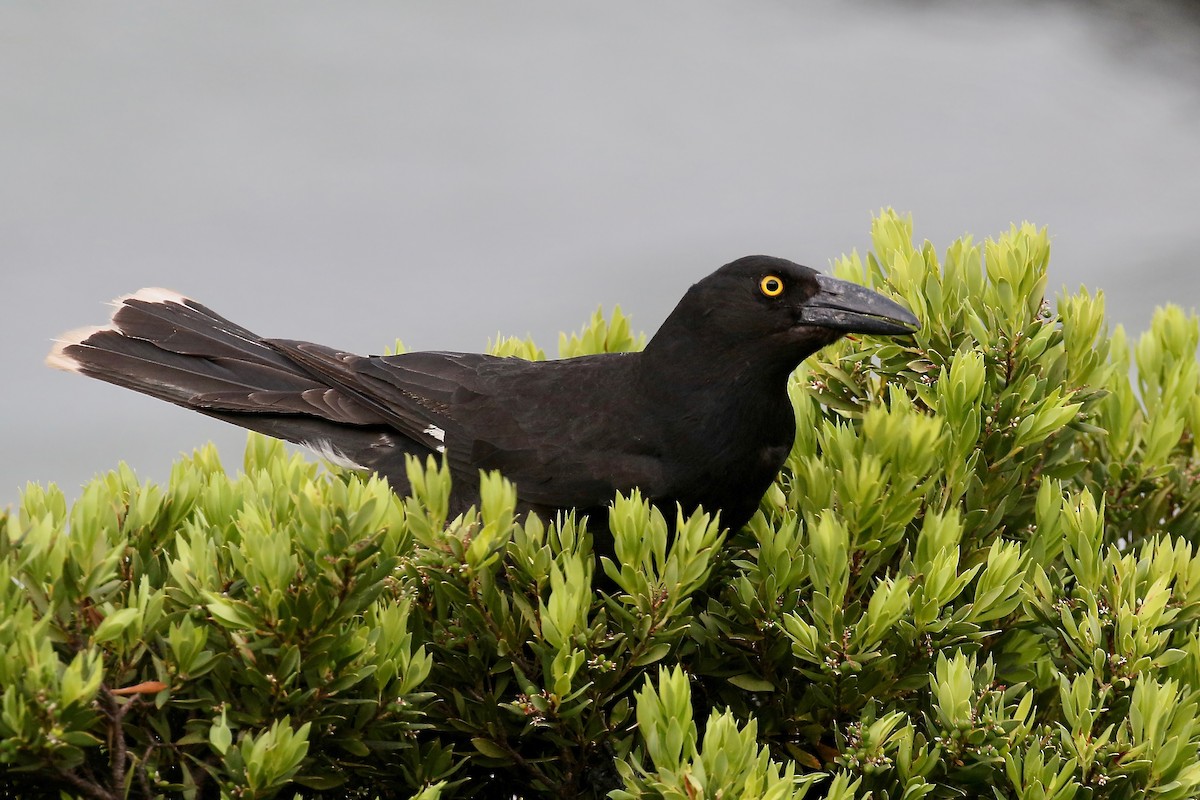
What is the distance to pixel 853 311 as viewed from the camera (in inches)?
147

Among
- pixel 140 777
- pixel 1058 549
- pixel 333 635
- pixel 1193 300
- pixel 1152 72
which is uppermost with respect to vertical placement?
pixel 1152 72

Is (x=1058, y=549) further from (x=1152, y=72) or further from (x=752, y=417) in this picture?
(x=1152, y=72)

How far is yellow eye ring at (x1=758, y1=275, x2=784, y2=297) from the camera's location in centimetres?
397

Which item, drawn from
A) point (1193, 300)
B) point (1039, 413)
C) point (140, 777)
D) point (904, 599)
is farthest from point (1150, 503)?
point (1193, 300)

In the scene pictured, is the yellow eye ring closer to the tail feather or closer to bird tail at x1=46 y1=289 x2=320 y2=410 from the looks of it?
the tail feather

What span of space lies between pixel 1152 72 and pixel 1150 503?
7.11 meters

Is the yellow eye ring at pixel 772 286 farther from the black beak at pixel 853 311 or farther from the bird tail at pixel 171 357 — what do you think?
the bird tail at pixel 171 357

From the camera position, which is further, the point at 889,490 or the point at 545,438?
the point at 545,438

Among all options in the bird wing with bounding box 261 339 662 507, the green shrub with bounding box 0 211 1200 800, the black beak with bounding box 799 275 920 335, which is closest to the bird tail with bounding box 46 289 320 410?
the bird wing with bounding box 261 339 662 507

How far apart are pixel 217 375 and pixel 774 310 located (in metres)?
1.98

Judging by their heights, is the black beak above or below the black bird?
above

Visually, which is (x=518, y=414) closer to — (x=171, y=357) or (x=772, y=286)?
(x=772, y=286)

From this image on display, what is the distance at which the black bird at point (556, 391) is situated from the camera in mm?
3838

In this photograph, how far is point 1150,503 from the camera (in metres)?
3.97
